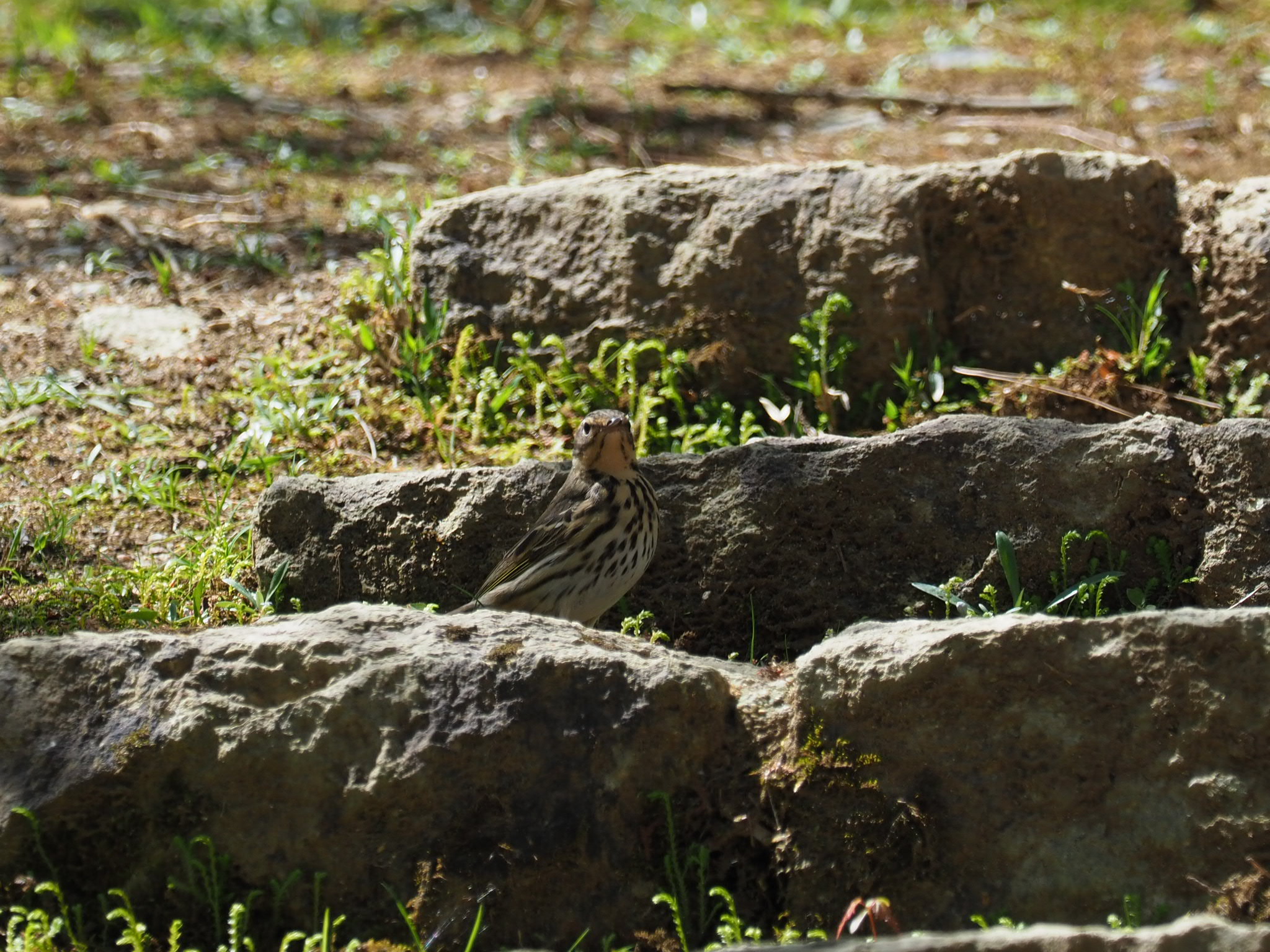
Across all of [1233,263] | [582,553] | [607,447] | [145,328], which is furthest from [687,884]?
[145,328]

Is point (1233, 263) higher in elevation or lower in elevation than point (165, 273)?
higher

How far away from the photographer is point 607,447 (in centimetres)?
499

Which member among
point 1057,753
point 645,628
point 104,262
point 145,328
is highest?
point 1057,753

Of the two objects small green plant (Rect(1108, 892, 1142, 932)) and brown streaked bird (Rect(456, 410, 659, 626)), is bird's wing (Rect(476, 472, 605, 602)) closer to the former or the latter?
brown streaked bird (Rect(456, 410, 659, 626))

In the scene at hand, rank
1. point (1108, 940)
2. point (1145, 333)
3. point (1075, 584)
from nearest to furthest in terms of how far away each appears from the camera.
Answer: point (1108, 940) → point (1075, 584) → point (1145, 333)

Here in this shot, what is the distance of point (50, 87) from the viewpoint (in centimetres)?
1020

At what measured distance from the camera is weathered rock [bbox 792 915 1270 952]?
2.58 metres

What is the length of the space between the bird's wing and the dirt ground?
134cm

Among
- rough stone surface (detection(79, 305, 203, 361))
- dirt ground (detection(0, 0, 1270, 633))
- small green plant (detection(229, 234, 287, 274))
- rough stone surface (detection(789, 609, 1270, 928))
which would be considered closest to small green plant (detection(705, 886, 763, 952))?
rough stone surface (detection(789, 609, 1270, 928))

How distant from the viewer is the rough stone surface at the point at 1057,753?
3.27m

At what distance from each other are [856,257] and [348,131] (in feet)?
14.9

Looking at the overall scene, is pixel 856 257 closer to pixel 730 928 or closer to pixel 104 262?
pixel 730 928

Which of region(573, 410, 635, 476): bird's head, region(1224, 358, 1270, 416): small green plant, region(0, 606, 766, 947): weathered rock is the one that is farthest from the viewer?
region(1224, 358, 1270, 416): small green plant

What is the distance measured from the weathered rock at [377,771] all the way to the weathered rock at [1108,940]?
0.93 meters
